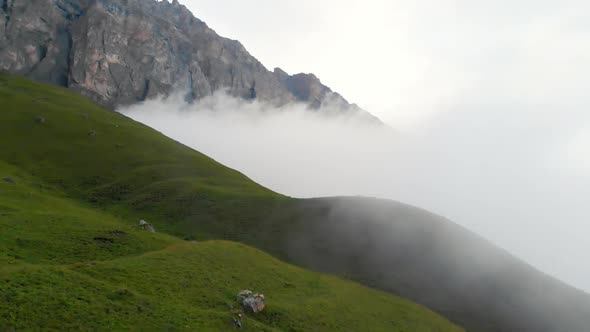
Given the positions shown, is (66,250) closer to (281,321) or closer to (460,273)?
(281,321)

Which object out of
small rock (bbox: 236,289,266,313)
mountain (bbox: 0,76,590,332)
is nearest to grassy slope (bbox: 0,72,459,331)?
mountain (bbox: 0,76,590,332)

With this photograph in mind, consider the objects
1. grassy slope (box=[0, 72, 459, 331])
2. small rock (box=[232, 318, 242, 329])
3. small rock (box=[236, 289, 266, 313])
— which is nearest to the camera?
grassy slope (box=[0, 72, 459, 331])

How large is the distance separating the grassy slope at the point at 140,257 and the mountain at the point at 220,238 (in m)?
0.27

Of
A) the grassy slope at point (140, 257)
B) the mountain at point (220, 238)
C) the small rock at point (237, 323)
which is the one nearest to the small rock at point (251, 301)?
the grassy slope at point (140, 257)

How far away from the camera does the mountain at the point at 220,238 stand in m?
41.5

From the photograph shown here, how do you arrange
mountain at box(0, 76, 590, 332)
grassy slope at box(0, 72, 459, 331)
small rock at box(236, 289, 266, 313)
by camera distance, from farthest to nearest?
mountain at box(0, 76, 590, 332)
small rock at box(236, 289, 266, 313)
grassy slope at box(0, 72, 459, 331)

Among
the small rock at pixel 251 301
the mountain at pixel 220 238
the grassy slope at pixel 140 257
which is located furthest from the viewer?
the mountain at pixel 220 238

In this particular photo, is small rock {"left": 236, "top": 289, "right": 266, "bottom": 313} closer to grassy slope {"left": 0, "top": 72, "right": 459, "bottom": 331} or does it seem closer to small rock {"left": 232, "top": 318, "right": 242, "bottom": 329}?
grassy slope {"left": 0, "top": 72, "right": 459, "bottom": 331}

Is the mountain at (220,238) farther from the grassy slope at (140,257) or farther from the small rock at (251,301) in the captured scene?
the small rock at (251,301)

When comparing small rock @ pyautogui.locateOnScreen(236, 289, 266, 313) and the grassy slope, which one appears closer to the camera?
the grassy slope

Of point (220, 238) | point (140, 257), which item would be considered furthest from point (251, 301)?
point (220, 238)

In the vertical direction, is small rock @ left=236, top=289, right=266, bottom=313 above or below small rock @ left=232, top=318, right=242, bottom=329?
above

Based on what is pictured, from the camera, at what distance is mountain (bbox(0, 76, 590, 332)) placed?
41531 millimetres

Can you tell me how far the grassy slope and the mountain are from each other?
0.87ft
